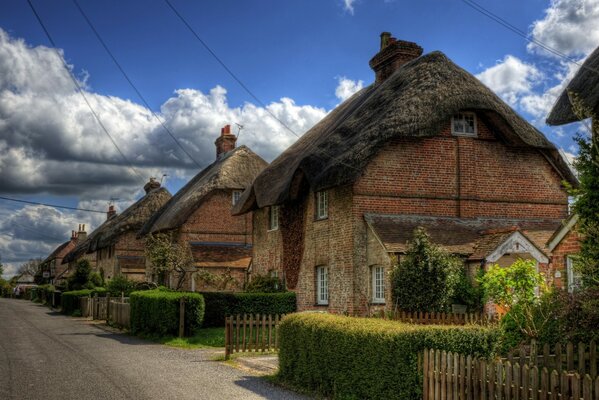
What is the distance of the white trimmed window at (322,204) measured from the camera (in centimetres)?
2430

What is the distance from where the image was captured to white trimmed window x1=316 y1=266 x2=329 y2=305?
2414 cm

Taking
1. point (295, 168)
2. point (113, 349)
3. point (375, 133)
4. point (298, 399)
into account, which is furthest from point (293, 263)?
point (298, 399)

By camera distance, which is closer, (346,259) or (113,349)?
(113,349)

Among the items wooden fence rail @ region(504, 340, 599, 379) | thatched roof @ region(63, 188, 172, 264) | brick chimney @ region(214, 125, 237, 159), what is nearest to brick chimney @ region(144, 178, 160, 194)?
thatched roof @ region(63, 188, 172, 264)

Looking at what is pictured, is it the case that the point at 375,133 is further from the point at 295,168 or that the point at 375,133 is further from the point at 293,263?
the point at 293,263

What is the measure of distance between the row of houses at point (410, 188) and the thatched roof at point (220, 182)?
927cm

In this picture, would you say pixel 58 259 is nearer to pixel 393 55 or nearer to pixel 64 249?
pixel 64 249

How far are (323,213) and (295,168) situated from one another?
190cm

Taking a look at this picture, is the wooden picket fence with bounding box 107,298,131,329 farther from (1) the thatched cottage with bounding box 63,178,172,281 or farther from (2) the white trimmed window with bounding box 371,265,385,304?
(1) the thatched cottage with bounding box 63,178,172,281

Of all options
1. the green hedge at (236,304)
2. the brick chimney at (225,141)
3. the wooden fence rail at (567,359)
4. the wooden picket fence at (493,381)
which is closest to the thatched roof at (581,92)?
the wooden fence rail at (567,359)

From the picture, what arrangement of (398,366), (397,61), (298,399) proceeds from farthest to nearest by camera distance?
(397,61) < (298,399) < (398,366)

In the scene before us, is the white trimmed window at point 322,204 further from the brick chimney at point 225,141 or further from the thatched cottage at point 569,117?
the brick chimney at point 225,141

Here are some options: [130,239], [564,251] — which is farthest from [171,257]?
[564,251]

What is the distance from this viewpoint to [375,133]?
22.0 metres
